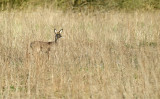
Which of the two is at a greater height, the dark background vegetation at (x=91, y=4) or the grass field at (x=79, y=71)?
the dark background vegetation at (x=91, y=4)

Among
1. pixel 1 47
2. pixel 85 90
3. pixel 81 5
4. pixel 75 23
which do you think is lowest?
pixel 85 90

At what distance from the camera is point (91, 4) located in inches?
610

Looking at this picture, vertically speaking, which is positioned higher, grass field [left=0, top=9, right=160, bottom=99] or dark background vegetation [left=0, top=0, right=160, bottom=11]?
dark background vegetation [left=0, top=0, right=160, bottom=11]

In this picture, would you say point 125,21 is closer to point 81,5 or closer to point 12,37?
point 12,37

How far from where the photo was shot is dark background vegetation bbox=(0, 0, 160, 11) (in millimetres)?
14805

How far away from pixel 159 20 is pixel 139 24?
0.90m

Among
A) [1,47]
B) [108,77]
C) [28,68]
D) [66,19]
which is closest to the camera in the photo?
[108,77]

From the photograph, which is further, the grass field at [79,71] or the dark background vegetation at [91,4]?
the dark background vegetation at [91,4]

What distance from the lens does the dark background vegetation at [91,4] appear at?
48.6 ft

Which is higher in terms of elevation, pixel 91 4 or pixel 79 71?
pixel 91 4

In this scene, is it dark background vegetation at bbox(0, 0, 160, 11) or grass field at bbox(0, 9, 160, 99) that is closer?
grass field at bbox(0, 9, 160, 99)

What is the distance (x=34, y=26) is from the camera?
31.4 feet

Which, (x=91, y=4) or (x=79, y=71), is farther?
(x=91, y=4)

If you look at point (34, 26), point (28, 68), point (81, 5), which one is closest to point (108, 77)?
point (28, 68)
